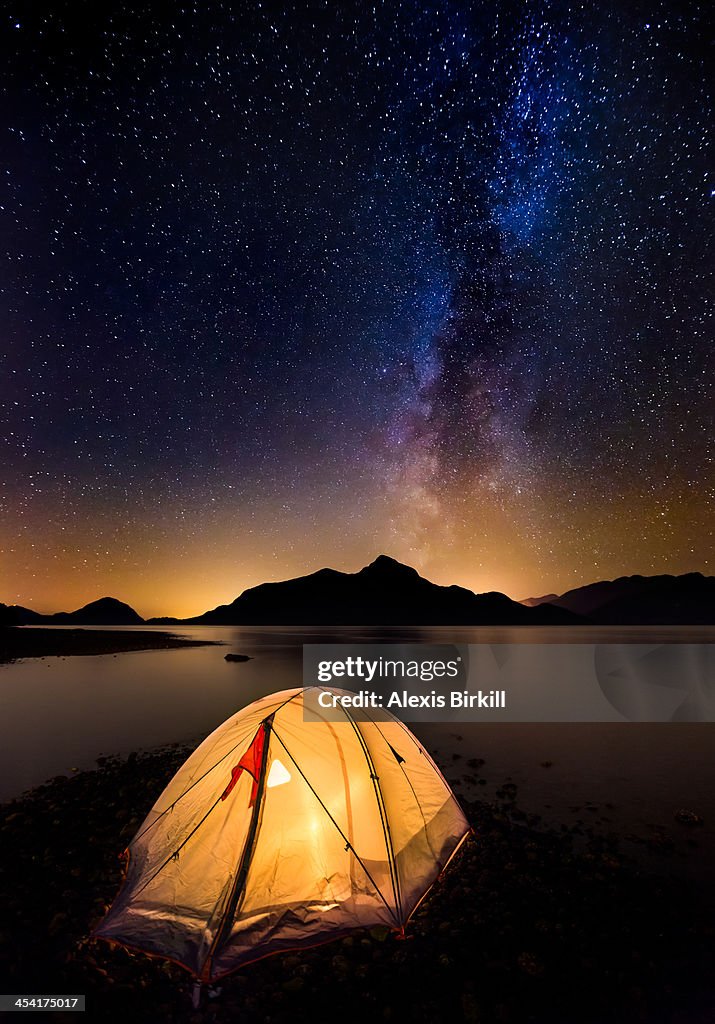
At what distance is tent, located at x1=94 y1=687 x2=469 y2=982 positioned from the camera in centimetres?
543

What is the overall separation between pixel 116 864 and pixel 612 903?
7.60 metres

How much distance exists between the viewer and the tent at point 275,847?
543 centimetres

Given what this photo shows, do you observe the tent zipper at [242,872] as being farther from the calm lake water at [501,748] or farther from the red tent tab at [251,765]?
the calm lake water at [501,748]

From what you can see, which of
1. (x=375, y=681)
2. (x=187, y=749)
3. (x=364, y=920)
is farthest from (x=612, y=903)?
(x=375, y=681)

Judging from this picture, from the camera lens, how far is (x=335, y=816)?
20.2 ft

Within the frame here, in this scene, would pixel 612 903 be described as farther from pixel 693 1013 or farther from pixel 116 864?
pixel 116 864

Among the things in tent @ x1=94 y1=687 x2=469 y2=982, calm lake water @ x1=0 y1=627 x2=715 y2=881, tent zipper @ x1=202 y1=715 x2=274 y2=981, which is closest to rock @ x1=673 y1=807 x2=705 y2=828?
calm lake water @ x1=0 y1=627 x2=715 y2=881

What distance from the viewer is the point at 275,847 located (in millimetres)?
5855
